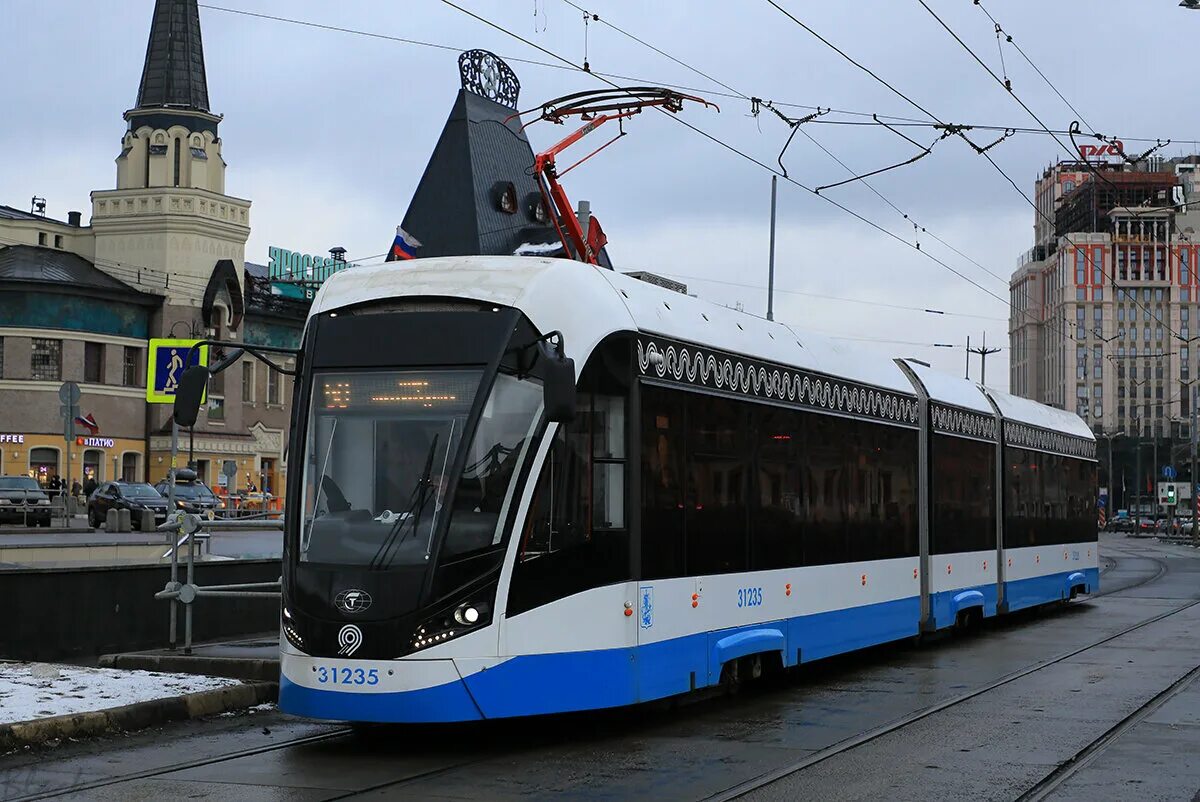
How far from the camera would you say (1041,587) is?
79.3 feet

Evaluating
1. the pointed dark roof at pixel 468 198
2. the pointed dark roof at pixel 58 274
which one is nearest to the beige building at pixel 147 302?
the pointed dark roof at pixel 58 274

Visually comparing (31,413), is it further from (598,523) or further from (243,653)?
(598,523)

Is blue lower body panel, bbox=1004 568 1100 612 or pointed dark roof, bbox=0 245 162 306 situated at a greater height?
pointed dark roof, bbox=0 245 162 306

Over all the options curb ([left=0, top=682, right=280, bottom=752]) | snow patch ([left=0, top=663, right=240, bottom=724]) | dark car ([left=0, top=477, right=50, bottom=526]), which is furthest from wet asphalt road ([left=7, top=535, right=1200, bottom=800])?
dark car ([left=0, top=477, right=50, bottom=526])

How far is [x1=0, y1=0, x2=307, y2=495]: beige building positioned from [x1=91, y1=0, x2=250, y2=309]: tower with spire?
0.22 ft

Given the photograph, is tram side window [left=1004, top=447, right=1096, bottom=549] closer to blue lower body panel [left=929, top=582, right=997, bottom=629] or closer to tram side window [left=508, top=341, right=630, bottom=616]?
blue lower body panel [left=929, top=582, right=997, bottom=629]

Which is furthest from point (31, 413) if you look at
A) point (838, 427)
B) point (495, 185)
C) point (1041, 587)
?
point (838, 427)

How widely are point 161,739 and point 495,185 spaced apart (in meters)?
50.2

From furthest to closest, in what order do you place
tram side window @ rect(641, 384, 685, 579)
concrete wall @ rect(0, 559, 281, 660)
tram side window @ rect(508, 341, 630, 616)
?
concrete wall @ rect(0, 559, 281, 660), tram side window @ rect(641, 384, 685, 579), tram side window @ rect(508, 341, 630, 616)

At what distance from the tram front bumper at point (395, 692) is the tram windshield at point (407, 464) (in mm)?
637

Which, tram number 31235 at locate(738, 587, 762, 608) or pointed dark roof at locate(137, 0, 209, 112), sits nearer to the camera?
tram number 31235 at locate(738, 587, 762, 608)

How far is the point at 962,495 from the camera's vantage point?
20.2 meters

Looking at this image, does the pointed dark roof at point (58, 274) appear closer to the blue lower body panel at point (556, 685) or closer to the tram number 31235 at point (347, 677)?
the blue lower body panel at point (556, 685)

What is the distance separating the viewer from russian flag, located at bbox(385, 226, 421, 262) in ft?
175
